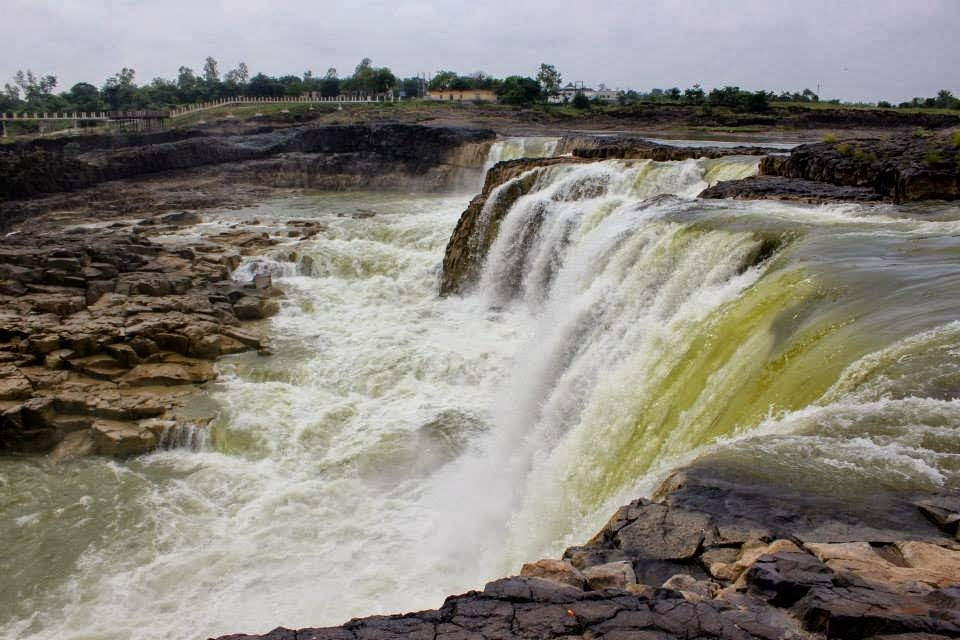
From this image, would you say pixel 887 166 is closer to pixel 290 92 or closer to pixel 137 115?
pixel 137 115

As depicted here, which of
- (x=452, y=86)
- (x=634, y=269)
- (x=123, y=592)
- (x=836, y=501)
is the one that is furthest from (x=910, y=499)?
(x=452, y=86)

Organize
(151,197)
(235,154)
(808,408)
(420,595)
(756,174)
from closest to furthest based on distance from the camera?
(808,408) → (420,595) → (756,174) → (151,197) → (235,154)

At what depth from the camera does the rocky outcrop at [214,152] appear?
31.5m

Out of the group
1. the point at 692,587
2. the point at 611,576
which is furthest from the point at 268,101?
the point at 692,587

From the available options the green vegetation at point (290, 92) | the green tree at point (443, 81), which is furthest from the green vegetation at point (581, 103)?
the green tree at point (443, 81)

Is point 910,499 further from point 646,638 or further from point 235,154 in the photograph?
point 235,154

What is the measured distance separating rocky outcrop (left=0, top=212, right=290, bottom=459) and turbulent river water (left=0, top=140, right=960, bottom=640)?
516 millimetres

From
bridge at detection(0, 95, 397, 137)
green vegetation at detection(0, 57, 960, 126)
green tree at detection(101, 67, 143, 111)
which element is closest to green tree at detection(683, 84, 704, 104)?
green vegetation at detection(0, 57, 960, 126)

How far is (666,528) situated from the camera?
15.2ft

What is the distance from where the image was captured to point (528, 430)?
9.78 m

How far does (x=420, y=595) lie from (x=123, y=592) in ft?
10.3

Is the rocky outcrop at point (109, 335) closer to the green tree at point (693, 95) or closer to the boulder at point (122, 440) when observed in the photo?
the boulder at point (122, 440)

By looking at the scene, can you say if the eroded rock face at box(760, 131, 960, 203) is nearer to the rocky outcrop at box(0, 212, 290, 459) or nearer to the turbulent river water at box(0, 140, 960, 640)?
the turbulent river water at box(0, 140, 960, 640)

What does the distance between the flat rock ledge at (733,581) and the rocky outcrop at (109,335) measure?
8016mm
